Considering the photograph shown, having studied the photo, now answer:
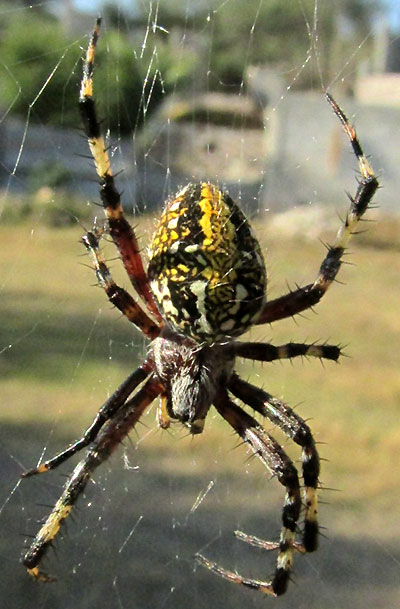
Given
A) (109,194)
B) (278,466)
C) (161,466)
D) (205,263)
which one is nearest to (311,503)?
(278,466)

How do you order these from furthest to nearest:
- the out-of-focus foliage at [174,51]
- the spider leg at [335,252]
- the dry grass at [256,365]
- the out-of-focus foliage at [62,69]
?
the out-of-focus foliage at [174,51]
the out-of-focus foliage at [62,69]
the dry grass at [256,365]
the spider leg at [335,252]

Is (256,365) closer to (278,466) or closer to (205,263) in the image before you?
(278,466)

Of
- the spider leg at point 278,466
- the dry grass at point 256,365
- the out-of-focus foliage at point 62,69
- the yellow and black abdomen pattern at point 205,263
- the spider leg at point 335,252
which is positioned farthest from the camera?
the out-of-focus foliage at point 62,69

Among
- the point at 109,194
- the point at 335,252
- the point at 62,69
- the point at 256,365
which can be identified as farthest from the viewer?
the point at 62,69

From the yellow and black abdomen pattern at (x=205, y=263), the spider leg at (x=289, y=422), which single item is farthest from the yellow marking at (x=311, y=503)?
the yellow and black abdomen pattern at (x=205, y=263)

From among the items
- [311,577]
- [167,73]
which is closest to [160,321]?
[311,577]

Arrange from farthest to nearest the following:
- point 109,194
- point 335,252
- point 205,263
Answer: point 335,252 < point 109,194 < point 205,263

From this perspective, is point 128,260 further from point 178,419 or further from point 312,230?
point 312,230

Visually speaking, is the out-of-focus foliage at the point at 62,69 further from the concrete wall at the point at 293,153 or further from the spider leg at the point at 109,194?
the spider leg at the point at 109,194
